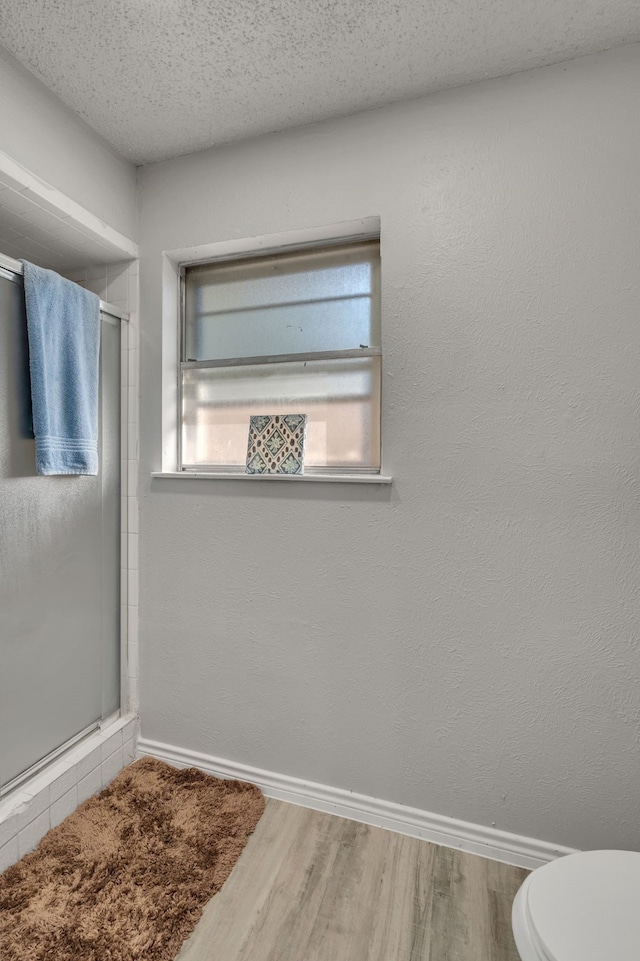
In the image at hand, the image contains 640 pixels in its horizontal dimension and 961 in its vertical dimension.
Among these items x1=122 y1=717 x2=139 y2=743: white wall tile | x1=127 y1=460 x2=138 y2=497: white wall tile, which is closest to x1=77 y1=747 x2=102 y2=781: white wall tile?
x1=122 y1=717 x2=139 y2=743: white wall tile

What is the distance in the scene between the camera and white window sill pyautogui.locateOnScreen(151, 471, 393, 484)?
61.0 inches

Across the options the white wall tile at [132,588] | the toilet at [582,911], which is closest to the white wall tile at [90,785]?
the white wall tile at [132,588]

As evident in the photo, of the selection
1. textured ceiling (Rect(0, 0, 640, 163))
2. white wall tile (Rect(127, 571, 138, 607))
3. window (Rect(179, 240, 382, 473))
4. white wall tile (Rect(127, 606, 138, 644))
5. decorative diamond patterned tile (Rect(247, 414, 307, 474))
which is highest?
textured ceiling (Rect(0, 0, 640, 163))

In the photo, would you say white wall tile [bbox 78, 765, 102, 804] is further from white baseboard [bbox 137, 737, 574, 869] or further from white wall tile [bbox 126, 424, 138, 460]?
white wall tile [bbox 126, 424, 138, 460]

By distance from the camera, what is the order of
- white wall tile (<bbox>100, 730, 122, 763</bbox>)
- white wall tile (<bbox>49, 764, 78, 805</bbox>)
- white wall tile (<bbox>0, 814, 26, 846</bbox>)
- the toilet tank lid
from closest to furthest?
1. the toilet tank lid
2. white wall tile (<bbox>0, 814, 26, 846</bbox>)
3. white wall tile (<bbox>49, 764, 78, 805</bbox>)
4. white wall tile (<bbox>100, 730, 122, 763</bbox>)

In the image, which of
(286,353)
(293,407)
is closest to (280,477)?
(293,407)

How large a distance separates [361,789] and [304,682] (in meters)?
0.39

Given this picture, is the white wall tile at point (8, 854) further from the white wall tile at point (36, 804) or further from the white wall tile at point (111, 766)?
the white wall tile at point (111, 766)

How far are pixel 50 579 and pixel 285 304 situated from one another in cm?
126

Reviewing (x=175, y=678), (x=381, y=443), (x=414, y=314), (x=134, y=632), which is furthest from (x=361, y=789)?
(x=414, y=314)

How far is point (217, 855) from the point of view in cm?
141

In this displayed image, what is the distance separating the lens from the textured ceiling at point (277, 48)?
123cm

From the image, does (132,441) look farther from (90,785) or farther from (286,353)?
(90,785)

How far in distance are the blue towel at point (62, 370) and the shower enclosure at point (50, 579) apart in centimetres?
5
